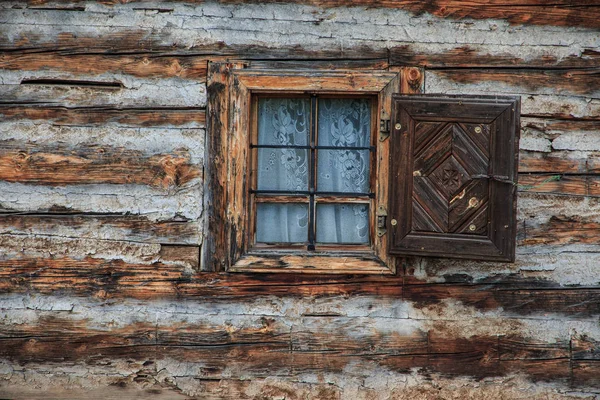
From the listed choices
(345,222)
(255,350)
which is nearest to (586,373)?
(345,222)

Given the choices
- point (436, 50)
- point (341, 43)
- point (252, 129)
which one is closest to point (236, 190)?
point (252, 129)

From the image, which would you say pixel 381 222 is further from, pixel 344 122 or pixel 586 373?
pixel 586 373

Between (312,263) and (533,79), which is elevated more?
(533,79)

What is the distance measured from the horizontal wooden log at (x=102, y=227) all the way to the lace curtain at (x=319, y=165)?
0.43m

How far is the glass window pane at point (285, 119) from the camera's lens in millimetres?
3506

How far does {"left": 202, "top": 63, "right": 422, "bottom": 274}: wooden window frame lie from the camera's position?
11.1 ft

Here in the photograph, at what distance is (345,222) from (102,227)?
130 centimetres

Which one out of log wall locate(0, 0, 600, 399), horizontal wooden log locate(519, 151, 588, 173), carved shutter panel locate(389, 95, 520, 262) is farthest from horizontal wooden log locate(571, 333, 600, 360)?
horizontal wooden log locate(519, 151, 588, 173)

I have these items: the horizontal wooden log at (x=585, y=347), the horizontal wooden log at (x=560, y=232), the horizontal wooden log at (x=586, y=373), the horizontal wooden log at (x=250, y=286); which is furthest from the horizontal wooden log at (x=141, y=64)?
the horizontal wooden log at (x=586, y=373)

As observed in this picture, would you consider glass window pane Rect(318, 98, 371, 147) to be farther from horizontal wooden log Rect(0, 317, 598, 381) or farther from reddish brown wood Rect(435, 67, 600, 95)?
horizontal wooden log Rect(0, 317, 598, 381)

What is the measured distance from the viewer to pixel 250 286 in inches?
136

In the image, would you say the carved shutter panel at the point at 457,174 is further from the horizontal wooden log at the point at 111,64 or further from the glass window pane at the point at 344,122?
the horizontal wooden log at the point at 111,64

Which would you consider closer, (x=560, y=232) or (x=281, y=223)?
(x=560, y=232)

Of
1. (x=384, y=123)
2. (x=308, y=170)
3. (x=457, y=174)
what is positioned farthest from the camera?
(x=308, y=170)
